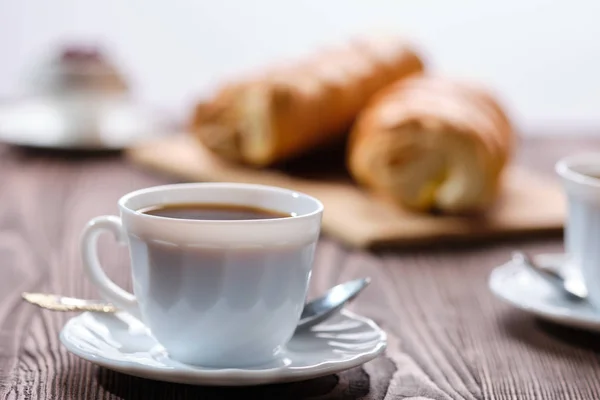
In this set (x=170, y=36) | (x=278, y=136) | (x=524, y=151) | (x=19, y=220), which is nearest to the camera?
(x=19, y=220)

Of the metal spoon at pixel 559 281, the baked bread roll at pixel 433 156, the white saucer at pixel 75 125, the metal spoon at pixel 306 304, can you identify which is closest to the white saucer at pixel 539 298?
the metal spoon at pixel 559 281

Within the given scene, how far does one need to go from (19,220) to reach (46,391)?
25.0 inches

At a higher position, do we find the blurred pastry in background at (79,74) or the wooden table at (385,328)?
the blurred pastry in background at (79,74)

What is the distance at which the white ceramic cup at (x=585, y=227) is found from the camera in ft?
2.92

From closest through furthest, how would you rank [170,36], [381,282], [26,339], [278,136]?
[26,339], [381,282], [278,136], [170,36]

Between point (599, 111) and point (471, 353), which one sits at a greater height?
point (471, 353)

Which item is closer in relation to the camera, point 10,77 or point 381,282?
point 381,282

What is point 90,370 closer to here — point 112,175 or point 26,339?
point 26,339

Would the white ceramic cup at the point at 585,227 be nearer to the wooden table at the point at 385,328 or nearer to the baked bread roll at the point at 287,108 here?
the wooden table at the point at 385,328

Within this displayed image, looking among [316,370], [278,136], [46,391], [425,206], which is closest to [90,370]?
[46,391]

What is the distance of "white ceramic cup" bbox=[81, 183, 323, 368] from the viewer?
70cm

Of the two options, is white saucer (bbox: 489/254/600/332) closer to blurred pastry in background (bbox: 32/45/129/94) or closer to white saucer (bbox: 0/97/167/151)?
white saucer (bbox: 0/97/167/151)

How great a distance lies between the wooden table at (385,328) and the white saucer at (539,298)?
0.02 metres

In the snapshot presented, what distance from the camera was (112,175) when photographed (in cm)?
165
